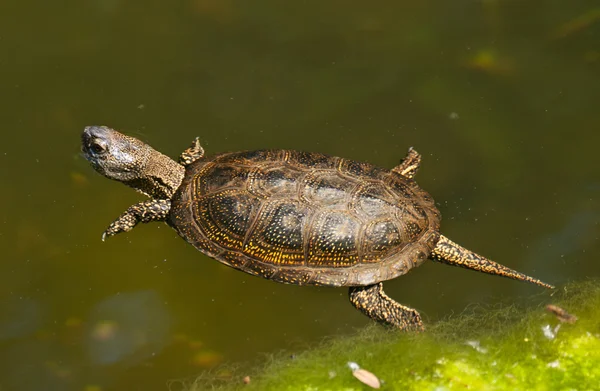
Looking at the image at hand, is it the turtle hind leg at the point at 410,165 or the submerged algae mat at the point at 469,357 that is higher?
the turtle hind leg at the point at 410,165

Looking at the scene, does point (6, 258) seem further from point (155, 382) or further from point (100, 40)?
point (100, 40)

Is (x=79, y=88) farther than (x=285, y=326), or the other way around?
(x=79, y=88)

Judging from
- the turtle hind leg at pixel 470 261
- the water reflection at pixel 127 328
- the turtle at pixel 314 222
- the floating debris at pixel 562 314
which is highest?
the turtle at pixel 314 222


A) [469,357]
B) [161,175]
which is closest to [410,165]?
[469,357]

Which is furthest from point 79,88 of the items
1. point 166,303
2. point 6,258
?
point 166,303

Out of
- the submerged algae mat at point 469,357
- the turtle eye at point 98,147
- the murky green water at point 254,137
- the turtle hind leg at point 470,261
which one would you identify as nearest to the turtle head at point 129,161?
the turtle eye at point 98,147

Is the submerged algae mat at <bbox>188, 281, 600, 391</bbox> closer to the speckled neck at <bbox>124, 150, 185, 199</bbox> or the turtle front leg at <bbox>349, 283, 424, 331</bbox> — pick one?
the turtle front leg at <bbox>349, 283, 424, 331</bbox>

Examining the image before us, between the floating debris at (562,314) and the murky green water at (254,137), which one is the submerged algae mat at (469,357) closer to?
the floating debris at (562,314)
